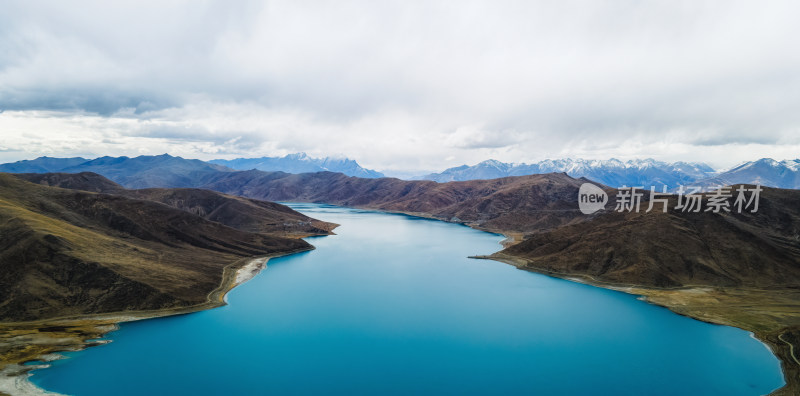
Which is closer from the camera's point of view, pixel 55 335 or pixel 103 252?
pixel 55 335

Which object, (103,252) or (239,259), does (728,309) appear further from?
(103,252)

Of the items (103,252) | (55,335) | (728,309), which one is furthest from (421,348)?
(103,252)

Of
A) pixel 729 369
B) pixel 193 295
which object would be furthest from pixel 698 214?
pixel 193 295

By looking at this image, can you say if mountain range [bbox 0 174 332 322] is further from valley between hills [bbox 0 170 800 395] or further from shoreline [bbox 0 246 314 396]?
shoreline [bbox 0 246 314 396]

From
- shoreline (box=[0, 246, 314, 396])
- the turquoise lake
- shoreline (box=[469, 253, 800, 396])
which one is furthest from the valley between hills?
the turquoise lake

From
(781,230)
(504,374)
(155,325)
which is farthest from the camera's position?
(781,230)

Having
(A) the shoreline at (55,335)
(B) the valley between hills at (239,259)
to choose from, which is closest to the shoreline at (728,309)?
(B) the valley between hills at (239,259)

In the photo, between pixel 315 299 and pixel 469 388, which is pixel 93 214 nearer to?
pixel 315 299
